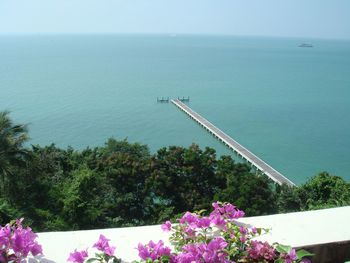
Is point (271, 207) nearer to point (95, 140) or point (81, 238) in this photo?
point (81, 238)

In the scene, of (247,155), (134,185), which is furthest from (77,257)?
(247,155)

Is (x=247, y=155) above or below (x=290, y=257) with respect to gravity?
below

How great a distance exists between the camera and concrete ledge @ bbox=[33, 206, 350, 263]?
2.40 metres

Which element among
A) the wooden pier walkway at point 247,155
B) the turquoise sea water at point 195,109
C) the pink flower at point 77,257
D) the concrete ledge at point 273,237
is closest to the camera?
the pink flower at point 77,257

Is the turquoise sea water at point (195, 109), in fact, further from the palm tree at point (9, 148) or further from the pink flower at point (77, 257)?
the pink flower at point (77, 257)

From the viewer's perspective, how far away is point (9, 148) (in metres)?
15.6

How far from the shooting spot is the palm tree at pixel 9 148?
50.9 ft

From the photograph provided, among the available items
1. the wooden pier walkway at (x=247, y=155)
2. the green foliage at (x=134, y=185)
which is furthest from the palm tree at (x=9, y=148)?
the wooden pier walkway at (x=247, y=155)

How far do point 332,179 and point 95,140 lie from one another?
3461 centimetres

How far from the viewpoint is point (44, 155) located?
773 inches

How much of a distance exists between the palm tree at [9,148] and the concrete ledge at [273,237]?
1414cm

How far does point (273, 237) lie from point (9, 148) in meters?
14.8

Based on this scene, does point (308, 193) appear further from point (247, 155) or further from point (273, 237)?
point (247, 155)

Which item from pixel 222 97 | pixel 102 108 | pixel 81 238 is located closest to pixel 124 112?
pixel 102 108
